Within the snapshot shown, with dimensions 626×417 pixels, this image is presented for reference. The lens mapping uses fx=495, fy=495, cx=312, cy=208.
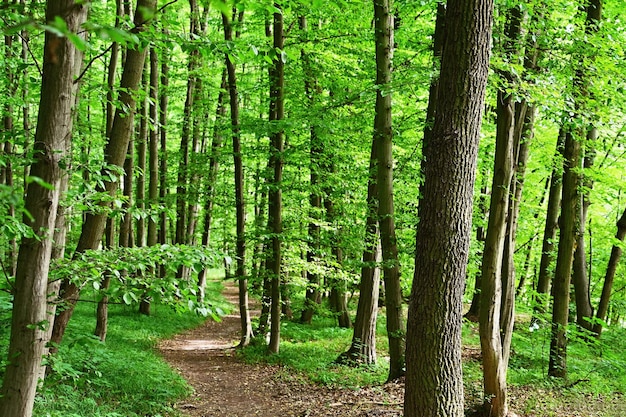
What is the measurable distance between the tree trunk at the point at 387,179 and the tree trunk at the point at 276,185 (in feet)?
8.58

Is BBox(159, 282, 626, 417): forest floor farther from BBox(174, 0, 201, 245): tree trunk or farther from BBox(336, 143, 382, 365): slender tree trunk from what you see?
BBox(174, 0, 201, 245): tree trunk

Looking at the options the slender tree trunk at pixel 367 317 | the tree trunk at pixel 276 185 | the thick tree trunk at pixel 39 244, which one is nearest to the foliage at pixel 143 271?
the thick tree trunk at pixel 39 244

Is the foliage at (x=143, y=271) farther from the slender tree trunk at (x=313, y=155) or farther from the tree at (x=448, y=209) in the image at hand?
the slender tree trunk at (x=313, y=155)

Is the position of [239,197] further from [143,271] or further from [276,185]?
[143,271]

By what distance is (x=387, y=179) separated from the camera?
8.69m

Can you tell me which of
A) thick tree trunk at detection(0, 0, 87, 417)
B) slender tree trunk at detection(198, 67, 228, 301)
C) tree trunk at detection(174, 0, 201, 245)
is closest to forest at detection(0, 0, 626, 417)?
thick tree trunk at detection(0, 0, 87, 417)

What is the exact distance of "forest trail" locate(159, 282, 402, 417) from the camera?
789 centimetres

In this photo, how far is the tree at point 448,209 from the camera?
4578mm

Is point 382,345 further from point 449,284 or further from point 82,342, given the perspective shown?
point 82,342

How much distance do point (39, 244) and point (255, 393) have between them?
6.98 m

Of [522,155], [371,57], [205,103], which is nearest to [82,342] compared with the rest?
[522,155]

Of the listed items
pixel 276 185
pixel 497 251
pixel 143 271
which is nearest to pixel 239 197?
pixel 276 185

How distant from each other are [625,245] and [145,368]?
10.1 meters

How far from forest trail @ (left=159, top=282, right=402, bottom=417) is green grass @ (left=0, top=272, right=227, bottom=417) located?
443 millimetres
